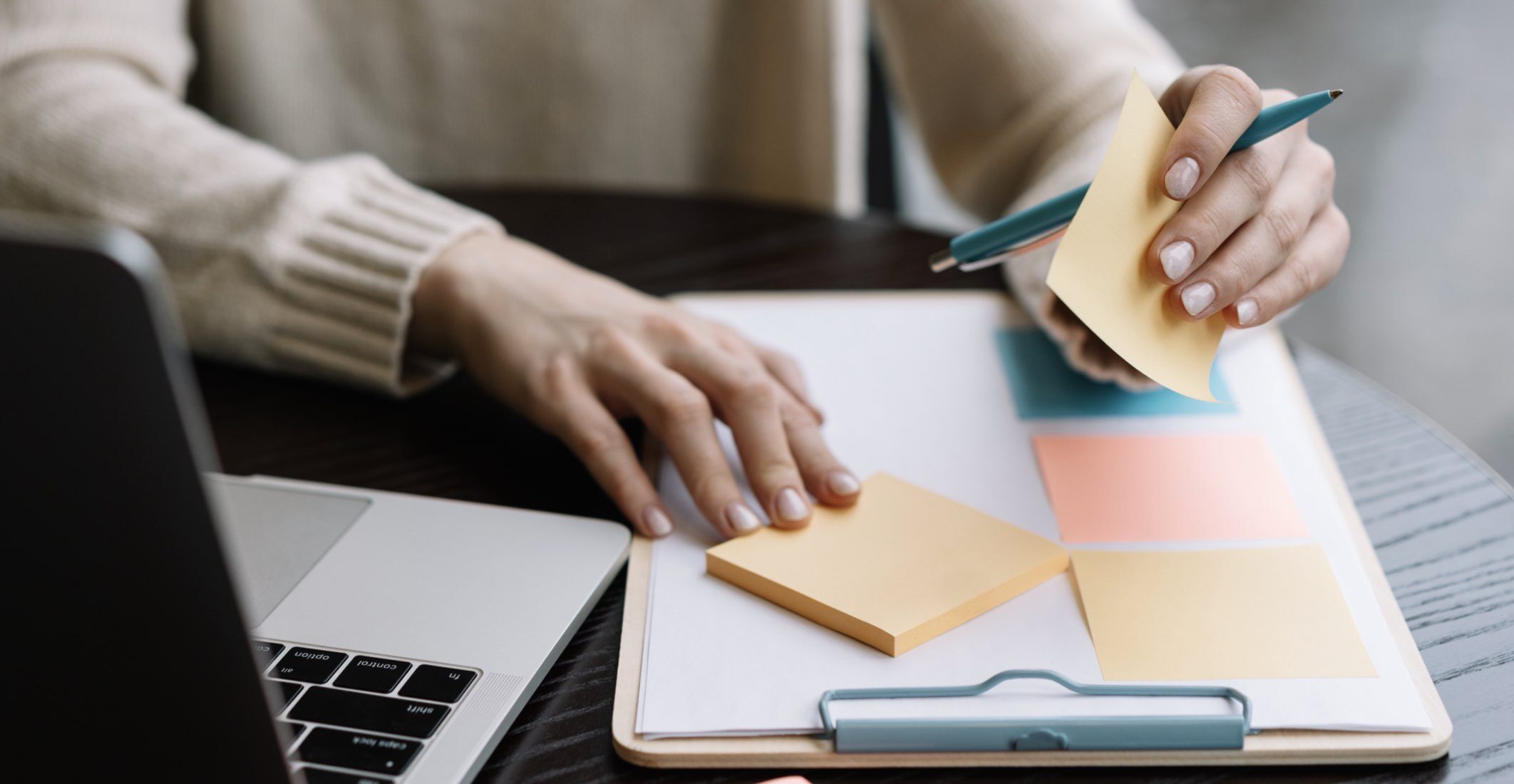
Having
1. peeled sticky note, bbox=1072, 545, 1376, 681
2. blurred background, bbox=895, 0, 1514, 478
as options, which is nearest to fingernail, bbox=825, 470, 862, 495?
peeled sticky note, bbox=1072, 545, 1376, 681

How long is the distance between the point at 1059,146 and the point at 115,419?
27.7 inches

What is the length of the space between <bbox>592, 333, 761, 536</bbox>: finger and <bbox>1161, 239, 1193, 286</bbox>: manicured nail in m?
0.21

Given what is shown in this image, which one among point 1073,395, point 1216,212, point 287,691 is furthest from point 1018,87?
point 287,691

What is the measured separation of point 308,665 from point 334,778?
0.23 ft

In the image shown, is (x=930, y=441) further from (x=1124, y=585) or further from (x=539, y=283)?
(x=539, y=283)

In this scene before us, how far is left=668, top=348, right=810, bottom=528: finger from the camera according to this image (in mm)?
492

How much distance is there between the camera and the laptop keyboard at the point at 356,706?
0.35 m

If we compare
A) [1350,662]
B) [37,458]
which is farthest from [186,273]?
[1350,662]

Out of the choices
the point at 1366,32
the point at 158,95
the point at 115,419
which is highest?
the point at 115,419

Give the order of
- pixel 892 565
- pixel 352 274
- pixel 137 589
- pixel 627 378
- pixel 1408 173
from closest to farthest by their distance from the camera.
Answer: pixel 137 589, pixel 892 565, pixel 627 378, pixel 352 274, pixel 1408 173

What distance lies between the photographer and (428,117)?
3.60 feet

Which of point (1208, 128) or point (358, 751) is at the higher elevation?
point (1208, 128)

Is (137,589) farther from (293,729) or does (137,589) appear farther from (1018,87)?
(1018,87)

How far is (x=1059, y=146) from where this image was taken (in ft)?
2.60
